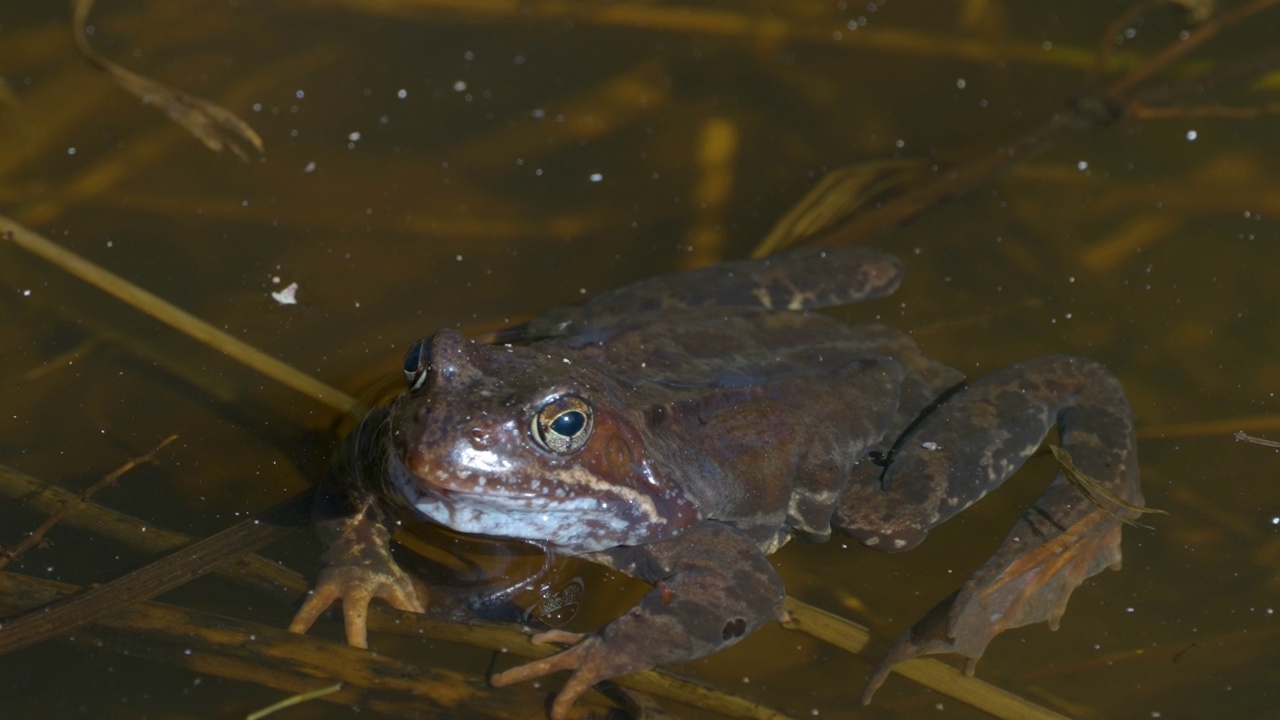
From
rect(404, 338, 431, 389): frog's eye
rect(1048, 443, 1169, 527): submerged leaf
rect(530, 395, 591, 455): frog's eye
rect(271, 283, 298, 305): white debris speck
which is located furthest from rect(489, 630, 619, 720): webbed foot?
rect(271, 283, 298, 305): white debris speck

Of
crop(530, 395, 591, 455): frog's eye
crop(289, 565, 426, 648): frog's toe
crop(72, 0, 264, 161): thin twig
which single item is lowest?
crop(289, 565, 426, 648): frog's toe

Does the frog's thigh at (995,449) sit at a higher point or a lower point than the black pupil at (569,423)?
lower

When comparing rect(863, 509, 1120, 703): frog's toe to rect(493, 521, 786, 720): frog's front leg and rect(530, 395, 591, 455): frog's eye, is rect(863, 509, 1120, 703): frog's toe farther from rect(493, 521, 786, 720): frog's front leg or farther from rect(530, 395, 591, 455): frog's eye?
rect(530, 395, 591, 455): frog's eye

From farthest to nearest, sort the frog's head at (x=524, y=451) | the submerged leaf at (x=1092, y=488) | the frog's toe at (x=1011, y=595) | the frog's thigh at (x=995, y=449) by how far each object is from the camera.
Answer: the submerged leaf at (x=1092, y=488) → the frog's thigh at (x=995, y=449) → the frog's toe at (x=1011, y=595) → the frog's head at (x=524, y=451)

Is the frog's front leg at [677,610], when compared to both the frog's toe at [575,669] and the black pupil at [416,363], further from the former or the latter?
the black pupil at [416,363]

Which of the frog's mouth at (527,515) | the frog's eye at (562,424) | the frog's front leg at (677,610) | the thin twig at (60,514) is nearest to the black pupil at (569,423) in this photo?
the frog's eye at (562,424)

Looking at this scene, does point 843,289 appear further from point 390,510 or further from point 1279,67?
point 1279,67
